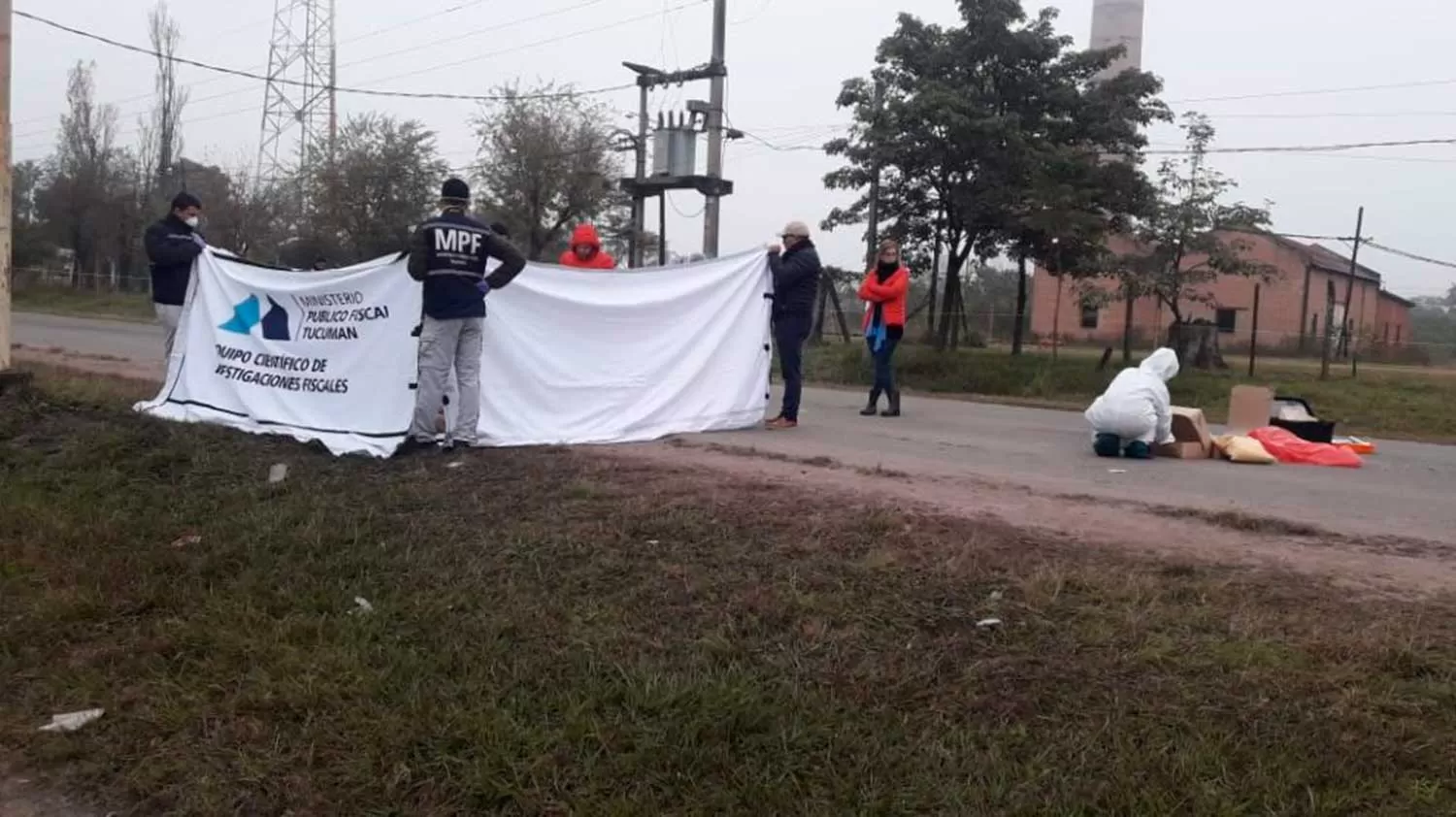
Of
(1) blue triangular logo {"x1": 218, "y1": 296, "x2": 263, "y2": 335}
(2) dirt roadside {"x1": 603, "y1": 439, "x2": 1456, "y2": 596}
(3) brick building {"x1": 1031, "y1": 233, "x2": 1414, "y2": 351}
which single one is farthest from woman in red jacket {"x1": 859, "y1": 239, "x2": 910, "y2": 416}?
(3) brick building {"x1": 1031, "y1": 233, "x2": 1414, "y2": 351}

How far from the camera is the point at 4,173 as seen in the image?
1098 centimetres

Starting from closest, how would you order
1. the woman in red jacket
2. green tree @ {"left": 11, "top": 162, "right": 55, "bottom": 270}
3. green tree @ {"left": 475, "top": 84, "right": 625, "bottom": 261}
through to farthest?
the woman in red jacket < green tree @ {"left": 475, "top": 84, "right": 625, "bottom": 261} < green tree @ {"left": 11, "top": 162, "right": 55, "bottom": 270}

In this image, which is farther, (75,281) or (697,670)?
(75,281)

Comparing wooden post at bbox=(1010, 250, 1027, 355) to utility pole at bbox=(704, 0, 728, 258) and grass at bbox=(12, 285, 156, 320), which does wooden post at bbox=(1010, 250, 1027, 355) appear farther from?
grass at bbox=(12, 285, 156, 320)

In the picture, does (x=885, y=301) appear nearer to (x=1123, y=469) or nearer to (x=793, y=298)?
(x=793, y=298)

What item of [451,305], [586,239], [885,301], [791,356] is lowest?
[791,356]

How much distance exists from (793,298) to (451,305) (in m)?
3.68

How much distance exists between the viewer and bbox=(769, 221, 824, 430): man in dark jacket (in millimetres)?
10648

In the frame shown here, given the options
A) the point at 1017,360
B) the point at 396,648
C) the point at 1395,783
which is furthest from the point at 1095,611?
the point at 1017,360

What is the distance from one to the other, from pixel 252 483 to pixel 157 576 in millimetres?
1526

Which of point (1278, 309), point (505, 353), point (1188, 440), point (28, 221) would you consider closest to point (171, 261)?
point (505, 353)

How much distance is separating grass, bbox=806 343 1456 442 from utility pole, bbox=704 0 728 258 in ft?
12.7

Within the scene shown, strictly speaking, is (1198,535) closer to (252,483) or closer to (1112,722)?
(1112,722)

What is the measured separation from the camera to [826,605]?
4648 millimetres
